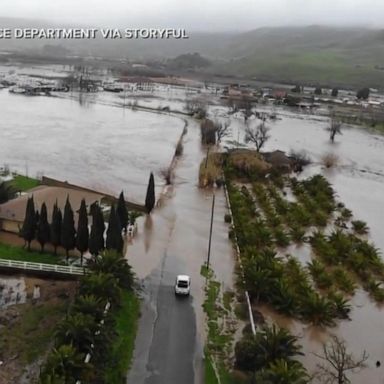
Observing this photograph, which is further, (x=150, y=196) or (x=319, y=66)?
(x=319, y=66)

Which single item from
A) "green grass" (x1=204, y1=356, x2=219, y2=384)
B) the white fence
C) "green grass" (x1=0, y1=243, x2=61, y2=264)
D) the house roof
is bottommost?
"green grass" (x1=204, y1=356, x2=219, y2=384)

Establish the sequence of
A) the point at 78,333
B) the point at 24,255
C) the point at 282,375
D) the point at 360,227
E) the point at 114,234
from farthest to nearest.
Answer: the point at 360,227
the point at 24,255
the point at 114,234
the point at 78,333
the point at 282,375

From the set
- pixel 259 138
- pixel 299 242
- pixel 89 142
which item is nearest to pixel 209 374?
pixel 299 242

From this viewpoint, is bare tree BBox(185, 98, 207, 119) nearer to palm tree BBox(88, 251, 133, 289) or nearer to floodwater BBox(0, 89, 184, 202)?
floodwater BBox(0, 89, 184, 202)

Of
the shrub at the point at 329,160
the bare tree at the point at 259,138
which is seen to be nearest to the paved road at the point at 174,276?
the bare tree at the point at 259,138

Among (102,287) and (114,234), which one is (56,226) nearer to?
(114,234)

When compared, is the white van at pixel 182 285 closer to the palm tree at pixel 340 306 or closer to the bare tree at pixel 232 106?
the palm tree at pixel 340 306

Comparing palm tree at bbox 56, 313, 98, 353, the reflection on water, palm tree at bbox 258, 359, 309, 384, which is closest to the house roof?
the reflection on water
